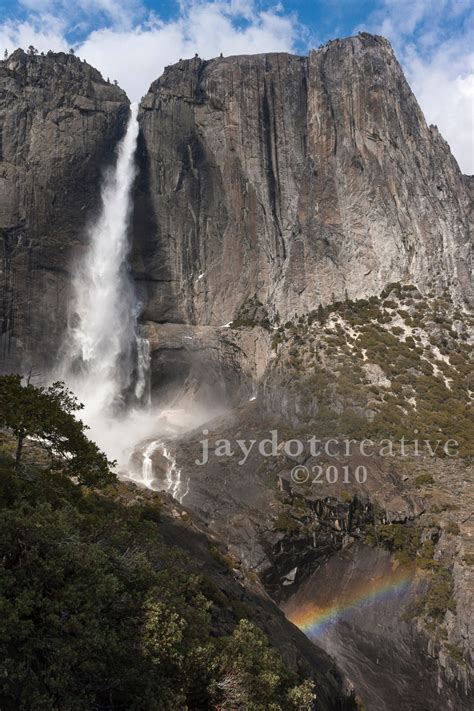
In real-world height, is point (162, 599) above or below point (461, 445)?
below

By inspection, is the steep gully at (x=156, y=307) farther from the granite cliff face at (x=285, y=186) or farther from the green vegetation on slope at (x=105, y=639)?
the green vegetation on slope at (x=105, y=639)

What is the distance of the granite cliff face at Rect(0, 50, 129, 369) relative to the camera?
63312 mm

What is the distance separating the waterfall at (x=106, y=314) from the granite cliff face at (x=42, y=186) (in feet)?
5.37

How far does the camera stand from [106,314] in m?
66.8

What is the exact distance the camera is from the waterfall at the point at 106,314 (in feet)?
213

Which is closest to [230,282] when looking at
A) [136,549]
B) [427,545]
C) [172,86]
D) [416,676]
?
[172,86]

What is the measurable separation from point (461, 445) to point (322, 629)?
57.8 feet

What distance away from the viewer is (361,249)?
65.0 m

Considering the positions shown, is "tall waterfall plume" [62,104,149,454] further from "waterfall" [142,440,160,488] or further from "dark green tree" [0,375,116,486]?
"dark green tree" [0,375,116,486]

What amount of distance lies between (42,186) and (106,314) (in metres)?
15.9

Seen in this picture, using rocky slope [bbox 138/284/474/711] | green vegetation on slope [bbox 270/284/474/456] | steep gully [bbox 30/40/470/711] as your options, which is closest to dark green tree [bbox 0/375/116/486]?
rocky slope [bbox 138/284/474/711]

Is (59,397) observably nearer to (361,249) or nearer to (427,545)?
(427,545)

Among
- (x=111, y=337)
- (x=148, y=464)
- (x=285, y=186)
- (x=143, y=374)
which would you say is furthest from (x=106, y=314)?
(x=285, y=186)

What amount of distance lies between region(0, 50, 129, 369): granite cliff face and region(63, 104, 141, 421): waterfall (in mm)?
1636
